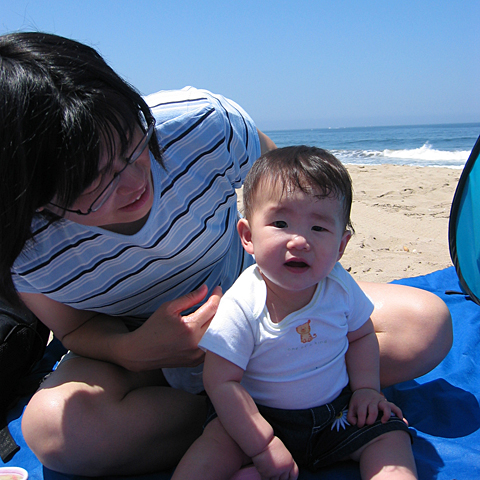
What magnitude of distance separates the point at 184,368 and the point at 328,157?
2.90ft

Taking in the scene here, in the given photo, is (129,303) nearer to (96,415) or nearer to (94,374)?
(94,374)

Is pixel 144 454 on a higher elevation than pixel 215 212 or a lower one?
lower

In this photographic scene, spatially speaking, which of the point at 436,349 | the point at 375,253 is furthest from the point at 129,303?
the point at 375,253

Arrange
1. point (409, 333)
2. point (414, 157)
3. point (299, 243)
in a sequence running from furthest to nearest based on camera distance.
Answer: point (414, 157) → point (409, 333) → point (299, 243)

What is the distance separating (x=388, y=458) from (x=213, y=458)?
0.46 m

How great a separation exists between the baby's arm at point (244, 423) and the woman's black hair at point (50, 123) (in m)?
0.59

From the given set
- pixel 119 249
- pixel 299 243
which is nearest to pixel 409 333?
pixel 299 243

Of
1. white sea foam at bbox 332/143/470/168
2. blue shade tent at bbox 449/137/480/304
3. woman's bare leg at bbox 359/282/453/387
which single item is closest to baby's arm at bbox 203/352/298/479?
woman's bare leg at bbox 359/282/453/387

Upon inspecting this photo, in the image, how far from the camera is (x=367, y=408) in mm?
1225

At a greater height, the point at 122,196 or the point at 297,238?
the point at 122,196

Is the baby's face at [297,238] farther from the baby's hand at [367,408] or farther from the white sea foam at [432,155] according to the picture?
the white sea foam at [432,155]

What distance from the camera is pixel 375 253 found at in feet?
11.1

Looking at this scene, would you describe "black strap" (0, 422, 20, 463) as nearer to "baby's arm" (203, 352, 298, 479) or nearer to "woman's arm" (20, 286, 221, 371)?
"woman's arm" (20, 286, 221, 371)

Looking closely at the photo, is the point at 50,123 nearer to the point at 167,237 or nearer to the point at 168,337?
the point at 167,237
